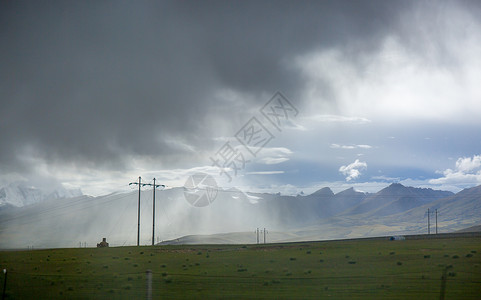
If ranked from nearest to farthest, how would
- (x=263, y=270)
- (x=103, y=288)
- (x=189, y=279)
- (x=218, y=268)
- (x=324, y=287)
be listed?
(x=324, y=287), (x=103, y=288), (x=189, y=279), (x=263, y=270), (x=218, y=268)

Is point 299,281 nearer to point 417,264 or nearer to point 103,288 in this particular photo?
Answer: point 103,288

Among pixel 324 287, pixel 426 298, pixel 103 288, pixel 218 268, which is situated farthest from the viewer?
pixel 218 268

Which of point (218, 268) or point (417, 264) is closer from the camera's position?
point (417, 264)

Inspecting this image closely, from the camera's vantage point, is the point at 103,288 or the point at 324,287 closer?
the point at 324,287

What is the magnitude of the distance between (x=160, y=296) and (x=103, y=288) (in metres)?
6.57

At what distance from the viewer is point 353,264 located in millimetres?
49469

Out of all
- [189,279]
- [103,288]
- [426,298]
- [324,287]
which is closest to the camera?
[426,298]

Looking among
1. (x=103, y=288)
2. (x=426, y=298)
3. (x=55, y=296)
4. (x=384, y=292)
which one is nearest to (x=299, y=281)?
(x=384, y=292)

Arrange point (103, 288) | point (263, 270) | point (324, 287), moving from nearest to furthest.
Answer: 1. point (324, 287)
2. point (103, 288)
3. point (263, 270)

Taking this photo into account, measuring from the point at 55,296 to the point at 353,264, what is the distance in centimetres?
2981

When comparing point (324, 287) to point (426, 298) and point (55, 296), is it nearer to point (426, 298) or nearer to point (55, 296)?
point (426, 298)

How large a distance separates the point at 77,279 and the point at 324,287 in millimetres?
21611

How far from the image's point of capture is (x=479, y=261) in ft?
157

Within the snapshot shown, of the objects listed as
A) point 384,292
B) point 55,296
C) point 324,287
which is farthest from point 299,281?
point 55,296
